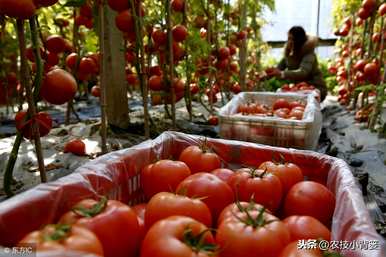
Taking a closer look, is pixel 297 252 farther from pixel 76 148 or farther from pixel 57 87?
pixel 76 148

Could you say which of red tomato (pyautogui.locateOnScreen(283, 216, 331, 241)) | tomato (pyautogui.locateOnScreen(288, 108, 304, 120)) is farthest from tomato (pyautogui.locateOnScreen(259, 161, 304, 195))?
tomato (pyautogui.locateOnScreen(288, 108, 304, 120))

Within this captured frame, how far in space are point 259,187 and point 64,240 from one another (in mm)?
553

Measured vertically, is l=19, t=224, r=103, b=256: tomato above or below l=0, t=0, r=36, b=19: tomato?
below

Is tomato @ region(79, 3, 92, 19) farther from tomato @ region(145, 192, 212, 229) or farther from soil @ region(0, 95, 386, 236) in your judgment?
tomato @ region(145, 192, 212, 229)

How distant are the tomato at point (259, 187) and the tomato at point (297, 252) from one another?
9.9 inches

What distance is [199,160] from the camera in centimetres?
120

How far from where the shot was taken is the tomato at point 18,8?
105 centimetres

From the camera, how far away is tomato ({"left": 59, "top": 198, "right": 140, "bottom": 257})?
742mm

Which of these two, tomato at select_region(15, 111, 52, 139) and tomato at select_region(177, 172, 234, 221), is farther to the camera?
tomato at select_region(15, 111, 52, 139)

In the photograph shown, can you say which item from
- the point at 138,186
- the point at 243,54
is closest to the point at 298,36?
the point at 243,54

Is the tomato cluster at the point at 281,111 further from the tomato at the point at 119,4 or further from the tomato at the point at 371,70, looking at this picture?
the tomato at the point at 119,4

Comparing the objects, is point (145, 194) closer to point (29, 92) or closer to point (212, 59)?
point (29, 92)

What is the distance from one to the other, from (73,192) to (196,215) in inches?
11.5

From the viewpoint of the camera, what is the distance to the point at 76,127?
2748 millimetres
